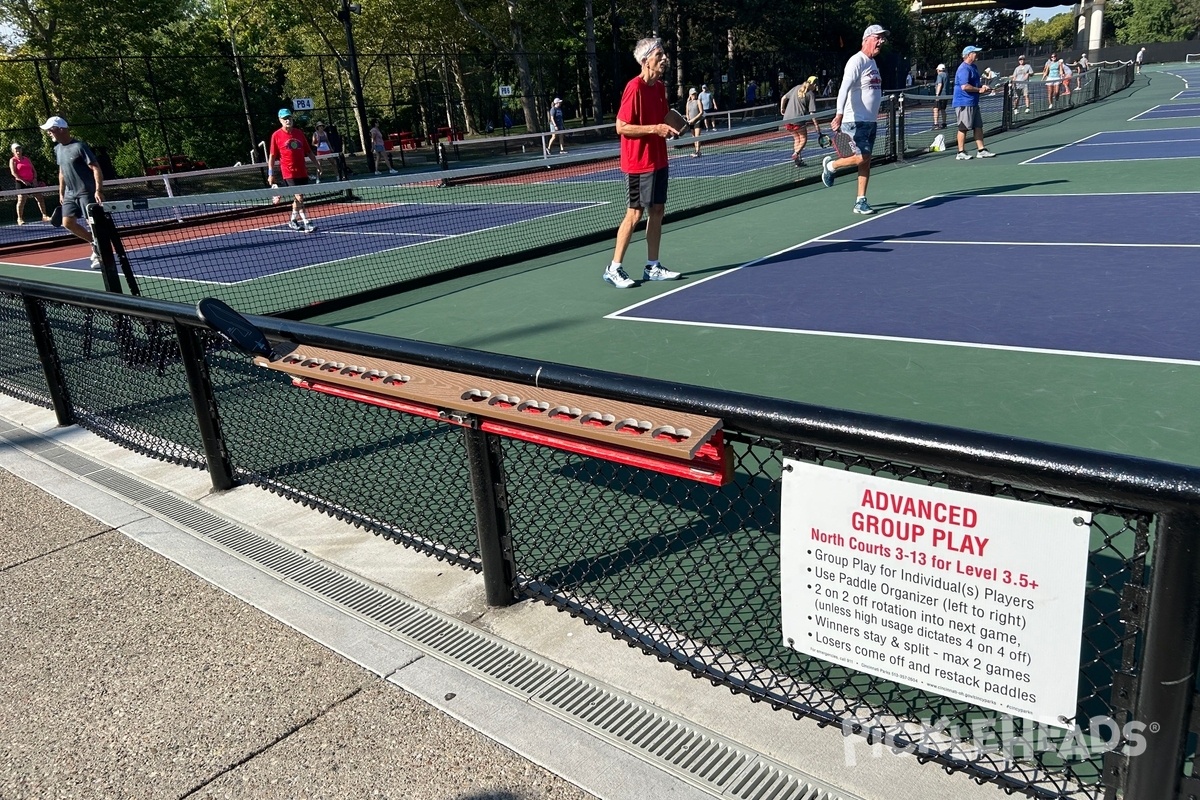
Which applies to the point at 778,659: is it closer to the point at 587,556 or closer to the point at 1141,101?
the point at 587,556

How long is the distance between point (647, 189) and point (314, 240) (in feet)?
30.7

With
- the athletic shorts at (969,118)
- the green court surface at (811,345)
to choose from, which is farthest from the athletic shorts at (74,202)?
the athletic shorts at (969,118)

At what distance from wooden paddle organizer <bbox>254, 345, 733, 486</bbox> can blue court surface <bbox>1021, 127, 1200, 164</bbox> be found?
615 inches

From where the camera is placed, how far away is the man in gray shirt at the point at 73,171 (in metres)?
9.58

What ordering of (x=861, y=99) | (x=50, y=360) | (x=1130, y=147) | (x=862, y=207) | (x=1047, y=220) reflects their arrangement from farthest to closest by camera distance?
1. (x=1130, y=147)
2. (x=862, y=207)
3. (x=861, y=99)
4. (x=1047, y=220)
5. (x=50, y=360)

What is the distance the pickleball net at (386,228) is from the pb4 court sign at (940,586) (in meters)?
6.15

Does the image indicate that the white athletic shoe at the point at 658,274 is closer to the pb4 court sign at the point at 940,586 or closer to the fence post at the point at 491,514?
the fence post at the point at 491,514

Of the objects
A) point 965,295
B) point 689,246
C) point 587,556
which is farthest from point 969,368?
point 689,246

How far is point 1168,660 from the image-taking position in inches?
72.9

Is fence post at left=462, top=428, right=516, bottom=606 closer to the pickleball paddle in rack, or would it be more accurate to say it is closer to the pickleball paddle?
the pickleball paddle in rack

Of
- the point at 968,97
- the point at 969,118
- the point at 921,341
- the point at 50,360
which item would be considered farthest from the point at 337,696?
the point at 969,118

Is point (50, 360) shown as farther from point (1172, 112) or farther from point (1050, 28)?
point (1050, 28)

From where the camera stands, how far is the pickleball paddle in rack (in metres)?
2.49

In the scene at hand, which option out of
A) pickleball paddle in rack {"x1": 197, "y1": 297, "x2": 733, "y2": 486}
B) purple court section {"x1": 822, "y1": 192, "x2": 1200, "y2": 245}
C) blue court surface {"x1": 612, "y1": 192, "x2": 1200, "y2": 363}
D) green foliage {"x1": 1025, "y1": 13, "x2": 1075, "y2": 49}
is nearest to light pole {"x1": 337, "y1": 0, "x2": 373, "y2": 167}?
purple court section {"x1": 822, "y1": 192, "x2": 1200, "y2": 245}
